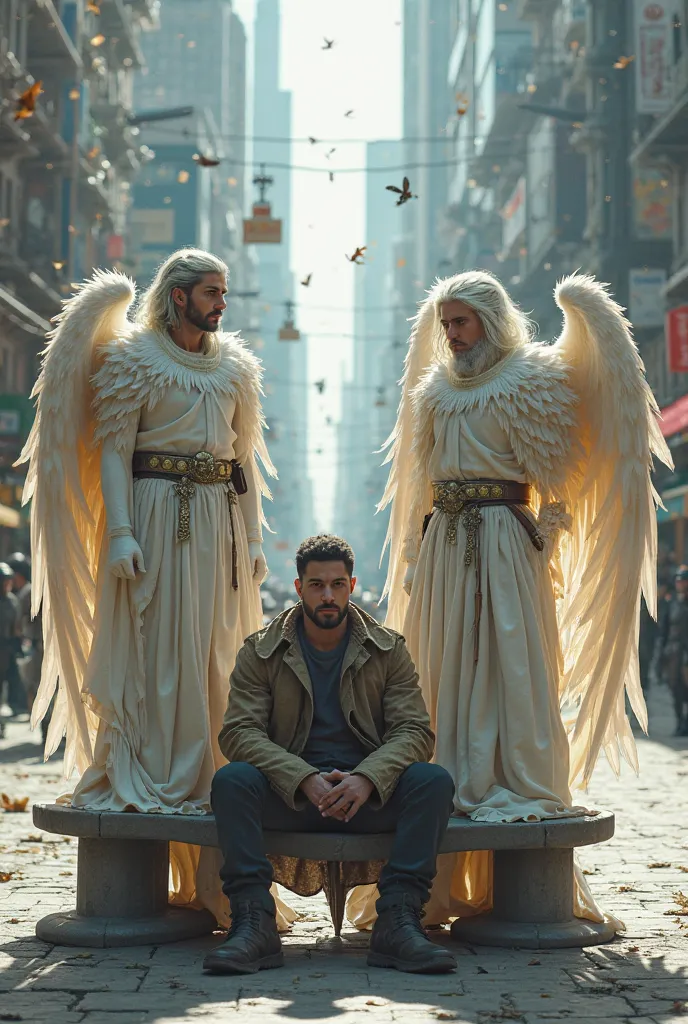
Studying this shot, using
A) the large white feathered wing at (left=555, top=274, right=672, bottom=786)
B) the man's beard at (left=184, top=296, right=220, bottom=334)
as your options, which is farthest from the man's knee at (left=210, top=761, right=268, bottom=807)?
the man's beard at (left=184, top=296, right=220, bottom=334)

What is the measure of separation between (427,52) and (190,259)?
161m

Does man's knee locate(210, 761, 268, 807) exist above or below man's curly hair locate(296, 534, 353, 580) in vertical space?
below

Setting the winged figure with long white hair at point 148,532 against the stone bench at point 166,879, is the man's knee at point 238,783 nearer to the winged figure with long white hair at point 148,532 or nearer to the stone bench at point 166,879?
the stone bench at point 166,879

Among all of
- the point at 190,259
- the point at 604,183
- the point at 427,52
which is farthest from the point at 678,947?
the point at 427,52

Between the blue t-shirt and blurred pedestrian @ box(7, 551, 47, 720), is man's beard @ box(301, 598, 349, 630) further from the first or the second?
blurred pedestrian @ box(7, 551, 47, 720)

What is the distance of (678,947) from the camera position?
19.7 feet

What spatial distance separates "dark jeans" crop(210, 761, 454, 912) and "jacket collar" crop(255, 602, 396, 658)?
0.46 meters

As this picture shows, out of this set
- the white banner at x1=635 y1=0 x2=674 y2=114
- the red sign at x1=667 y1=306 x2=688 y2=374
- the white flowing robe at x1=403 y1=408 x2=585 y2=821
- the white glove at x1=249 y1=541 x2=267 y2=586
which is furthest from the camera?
the white banner at x1=635 y1=0 x2=674 y2=114

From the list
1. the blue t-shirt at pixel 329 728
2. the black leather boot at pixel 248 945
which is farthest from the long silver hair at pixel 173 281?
the black leather boot at pixel 248 945

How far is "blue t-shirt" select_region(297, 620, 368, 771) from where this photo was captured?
5.95 metres

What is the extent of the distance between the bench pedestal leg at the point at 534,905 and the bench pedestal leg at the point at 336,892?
475 mm

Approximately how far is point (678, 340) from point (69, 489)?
24.1m

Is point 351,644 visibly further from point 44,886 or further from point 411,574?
point 44,886

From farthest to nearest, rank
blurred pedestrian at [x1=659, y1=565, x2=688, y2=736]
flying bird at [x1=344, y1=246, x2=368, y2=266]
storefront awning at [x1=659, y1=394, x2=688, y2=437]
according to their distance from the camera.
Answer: storefront awning at [x1=659, y1=394, x2=688, y2=437], blurred pedestrian at [x1=659, y1=565, x2=688, y2=736], flying bird at [x1=344, y1=246, x2=368, y2=266]
